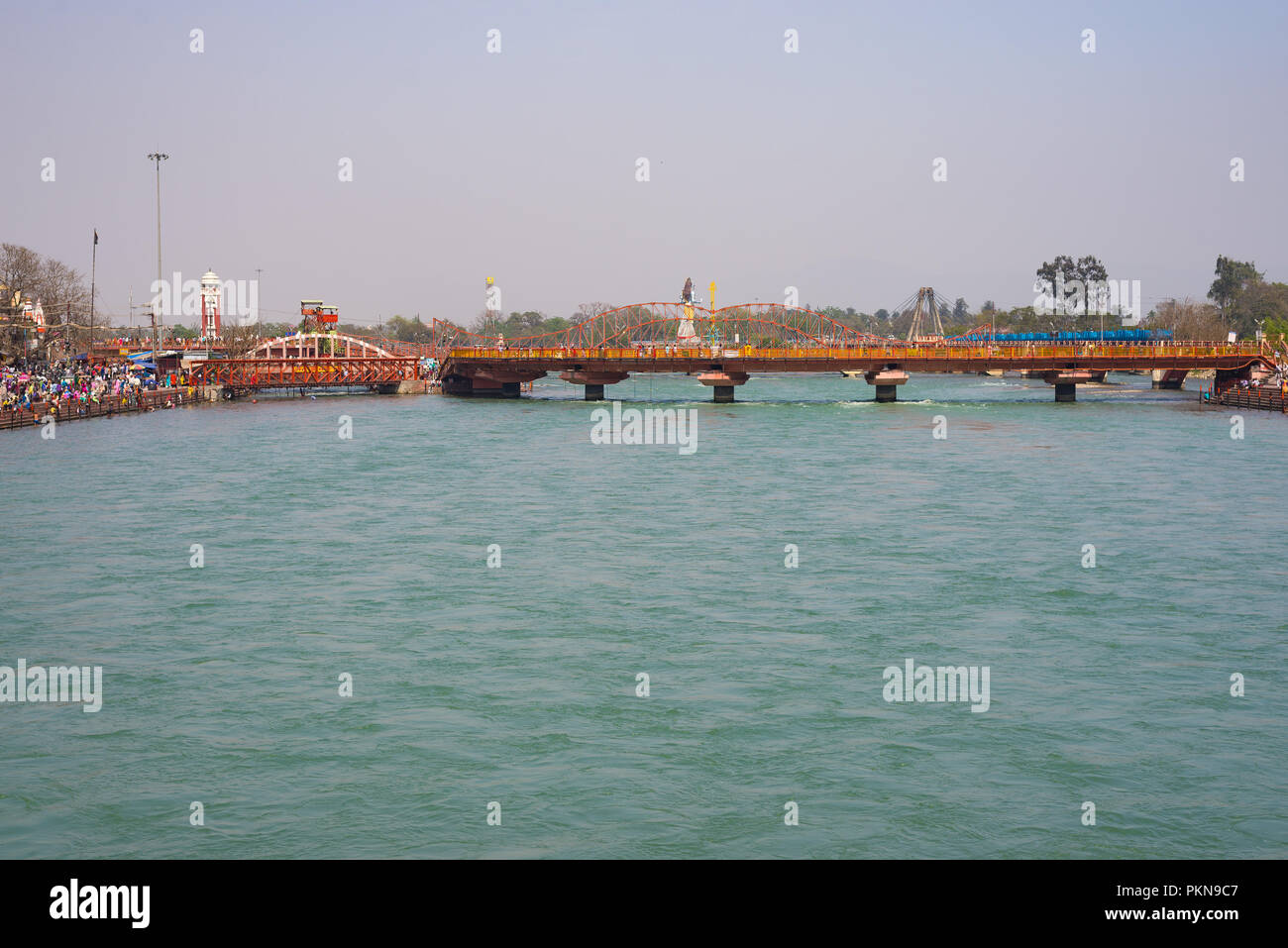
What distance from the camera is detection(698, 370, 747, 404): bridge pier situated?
403 ft

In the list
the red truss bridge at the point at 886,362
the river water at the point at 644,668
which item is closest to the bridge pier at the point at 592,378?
the red truss bridge at the point at 886,362

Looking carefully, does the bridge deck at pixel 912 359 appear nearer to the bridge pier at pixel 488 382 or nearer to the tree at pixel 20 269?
the bridge pier at pixel 488 382

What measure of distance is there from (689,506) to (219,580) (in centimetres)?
1991

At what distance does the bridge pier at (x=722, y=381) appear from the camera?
122981mm

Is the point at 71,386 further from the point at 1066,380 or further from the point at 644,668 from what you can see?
the point at 1066,380

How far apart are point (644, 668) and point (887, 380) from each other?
99.7 m

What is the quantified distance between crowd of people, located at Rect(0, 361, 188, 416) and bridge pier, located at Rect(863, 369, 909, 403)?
207ft

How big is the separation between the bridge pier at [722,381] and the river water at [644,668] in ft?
228

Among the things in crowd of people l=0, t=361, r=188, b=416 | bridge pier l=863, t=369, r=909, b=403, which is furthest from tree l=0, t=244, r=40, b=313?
bridge pier l=863, t=369, r=909, b=403

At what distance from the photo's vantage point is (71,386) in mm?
95812
